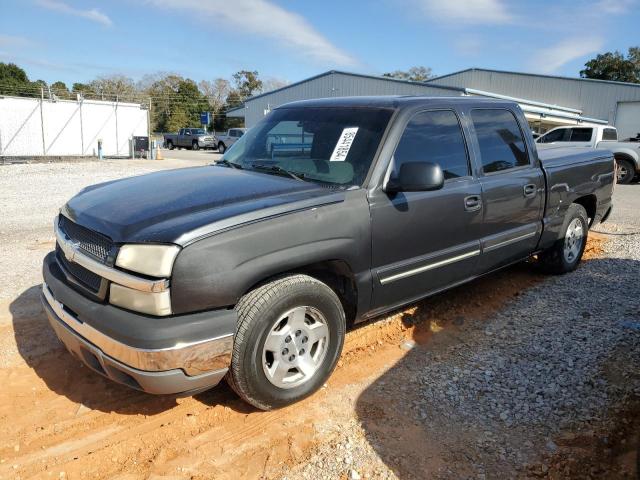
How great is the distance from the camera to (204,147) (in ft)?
126

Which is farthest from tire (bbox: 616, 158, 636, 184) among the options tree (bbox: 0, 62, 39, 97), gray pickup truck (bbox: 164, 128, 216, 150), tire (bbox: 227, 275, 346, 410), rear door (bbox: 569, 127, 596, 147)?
tree (bbox: 0, 62, 39, 97)

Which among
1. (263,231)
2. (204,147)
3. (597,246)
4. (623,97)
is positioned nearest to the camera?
(263,231)

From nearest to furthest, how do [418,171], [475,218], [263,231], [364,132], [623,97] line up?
[263,231] → [418,171] → [364,132] → [475,218] → [623,97]

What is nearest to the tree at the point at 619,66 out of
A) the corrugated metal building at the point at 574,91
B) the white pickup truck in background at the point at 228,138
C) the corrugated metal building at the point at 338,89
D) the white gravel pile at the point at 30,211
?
the corrugated metal building at the point at 574,91

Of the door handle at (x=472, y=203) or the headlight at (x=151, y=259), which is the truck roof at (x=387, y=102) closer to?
the door handle at (x=472, y=203)

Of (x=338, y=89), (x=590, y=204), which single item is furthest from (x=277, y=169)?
(x=338, y=89)

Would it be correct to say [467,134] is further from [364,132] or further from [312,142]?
[312,142]

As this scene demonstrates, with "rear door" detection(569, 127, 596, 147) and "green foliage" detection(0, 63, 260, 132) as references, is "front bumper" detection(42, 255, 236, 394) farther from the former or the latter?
"green foliage" detection(0, 63, 260, 132)

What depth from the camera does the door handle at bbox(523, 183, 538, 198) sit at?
A: 4543 mm

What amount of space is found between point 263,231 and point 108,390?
1581 millimetres

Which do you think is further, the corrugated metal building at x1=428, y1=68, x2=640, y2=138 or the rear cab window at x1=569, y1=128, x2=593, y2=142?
the corrugated metal building at x1=428, y1=68, x2=640, y2=138

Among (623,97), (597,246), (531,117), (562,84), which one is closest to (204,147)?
(531,117)

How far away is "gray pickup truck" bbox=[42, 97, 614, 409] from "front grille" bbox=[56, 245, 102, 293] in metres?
0.01

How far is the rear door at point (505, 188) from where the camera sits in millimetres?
4148
